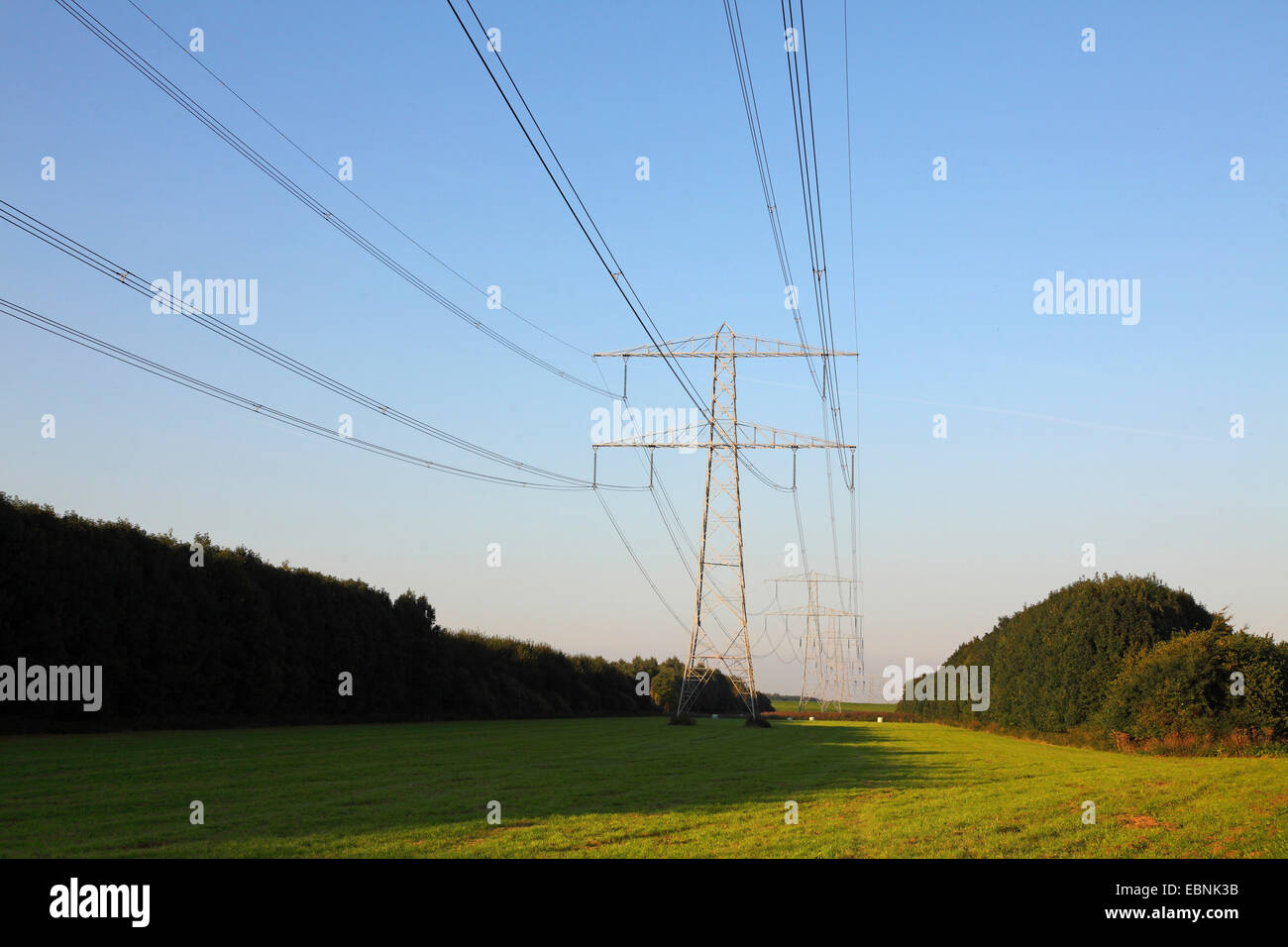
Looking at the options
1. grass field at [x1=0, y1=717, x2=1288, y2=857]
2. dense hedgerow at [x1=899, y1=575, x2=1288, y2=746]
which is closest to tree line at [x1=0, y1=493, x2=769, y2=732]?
grass field at [x1=0, y1=717, x2=1288, y2=857]

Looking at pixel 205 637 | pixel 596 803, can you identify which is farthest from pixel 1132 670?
pixel 205 637

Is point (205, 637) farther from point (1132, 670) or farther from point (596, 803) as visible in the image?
point (1132, 670)

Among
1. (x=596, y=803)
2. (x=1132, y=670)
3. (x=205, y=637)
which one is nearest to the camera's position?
(x=596, y=803)

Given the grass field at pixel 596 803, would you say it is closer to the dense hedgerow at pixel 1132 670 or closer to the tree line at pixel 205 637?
the dense hedgerow at pixel 1132 670

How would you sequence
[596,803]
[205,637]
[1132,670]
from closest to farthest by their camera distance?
[596,803] → [1132,670] → [205,637]

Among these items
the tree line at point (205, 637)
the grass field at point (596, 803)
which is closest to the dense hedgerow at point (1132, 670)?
the grass field at point (596, 803)

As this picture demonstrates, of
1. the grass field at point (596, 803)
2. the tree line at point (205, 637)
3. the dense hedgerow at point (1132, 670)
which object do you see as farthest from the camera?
the dense hedgerow at point (1132, 670)

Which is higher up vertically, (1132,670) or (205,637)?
(205,637)
